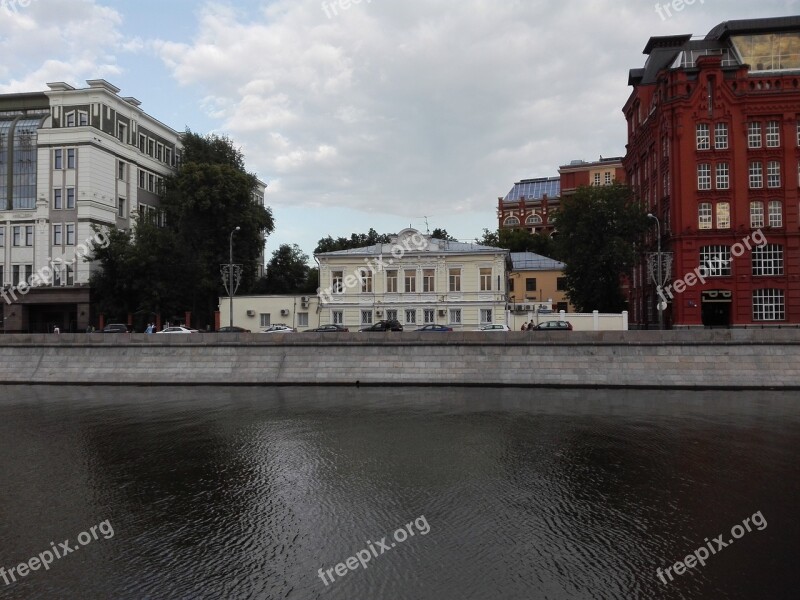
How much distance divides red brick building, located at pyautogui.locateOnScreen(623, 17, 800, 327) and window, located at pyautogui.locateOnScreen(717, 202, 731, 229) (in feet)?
0.24

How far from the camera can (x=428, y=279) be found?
52125 mm

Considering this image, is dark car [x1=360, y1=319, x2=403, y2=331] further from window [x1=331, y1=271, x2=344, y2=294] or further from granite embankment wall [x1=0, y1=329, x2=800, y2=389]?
granite embankment wall [x1=0, y1=329, x2=800, y2=389]

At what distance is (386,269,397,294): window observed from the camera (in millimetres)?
52469

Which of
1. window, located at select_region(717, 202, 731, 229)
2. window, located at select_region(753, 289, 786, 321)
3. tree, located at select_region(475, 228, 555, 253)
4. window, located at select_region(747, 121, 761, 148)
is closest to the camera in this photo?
window, located at select_region(753, 289, 786, 321)

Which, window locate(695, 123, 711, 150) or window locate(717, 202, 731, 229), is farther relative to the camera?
window locate(695, 123, 711, 150)

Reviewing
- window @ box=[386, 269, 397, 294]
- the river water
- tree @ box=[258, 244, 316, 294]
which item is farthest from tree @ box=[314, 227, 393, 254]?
the river water

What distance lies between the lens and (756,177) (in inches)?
1948

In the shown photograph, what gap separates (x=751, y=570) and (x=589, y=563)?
8.62ft

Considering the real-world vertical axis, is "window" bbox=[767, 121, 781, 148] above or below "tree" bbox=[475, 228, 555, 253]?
above

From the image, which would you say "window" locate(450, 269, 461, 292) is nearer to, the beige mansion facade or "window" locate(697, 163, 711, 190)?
the beige mansion facade

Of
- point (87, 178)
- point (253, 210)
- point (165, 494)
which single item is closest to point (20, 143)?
point (87, 178)

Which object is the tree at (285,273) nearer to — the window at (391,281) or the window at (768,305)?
the window at (391,281)

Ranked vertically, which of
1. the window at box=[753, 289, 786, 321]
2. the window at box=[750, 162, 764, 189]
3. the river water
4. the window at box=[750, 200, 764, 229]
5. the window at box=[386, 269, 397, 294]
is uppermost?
the window at box=[750, 162, 764, 189]

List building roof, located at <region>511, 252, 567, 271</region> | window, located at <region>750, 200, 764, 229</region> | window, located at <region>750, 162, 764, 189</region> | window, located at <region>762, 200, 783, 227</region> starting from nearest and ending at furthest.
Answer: window, located at <region>762, 200, 783, 227</region> → window, located at <region>750, 200, 764, 229</region> → window, located at <region>750, 162, 764, 189</region> → building roof, located at <region>511, 252, 567, 271</region>
